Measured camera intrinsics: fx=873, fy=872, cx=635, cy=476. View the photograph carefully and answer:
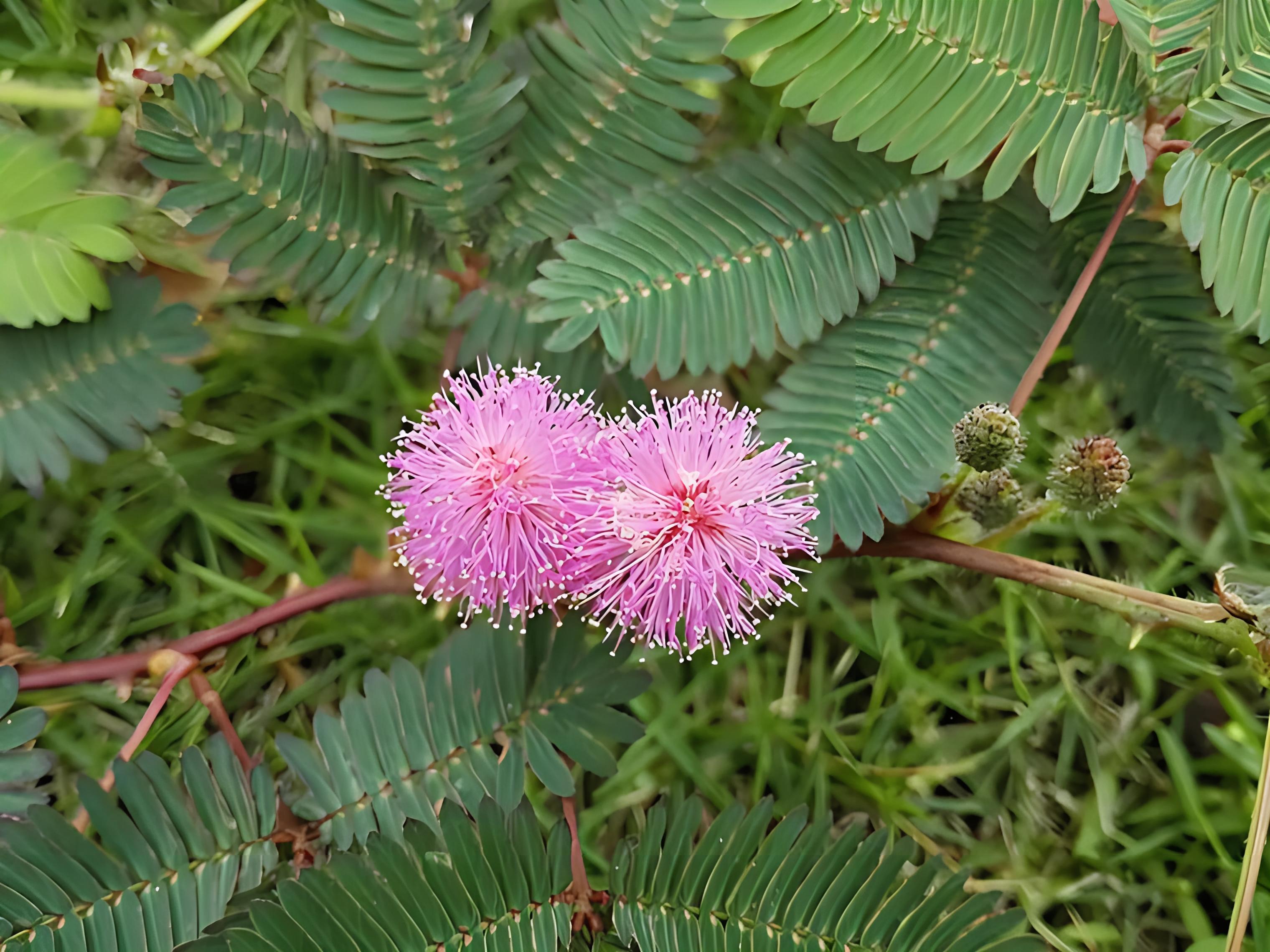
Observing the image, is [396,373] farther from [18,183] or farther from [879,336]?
[879,336]

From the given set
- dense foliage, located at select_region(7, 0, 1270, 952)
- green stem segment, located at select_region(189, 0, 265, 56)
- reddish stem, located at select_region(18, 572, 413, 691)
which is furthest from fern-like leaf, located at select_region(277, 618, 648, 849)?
green stem segment, located at select_region(189, 0, 265, 56)

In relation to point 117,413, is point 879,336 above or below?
below

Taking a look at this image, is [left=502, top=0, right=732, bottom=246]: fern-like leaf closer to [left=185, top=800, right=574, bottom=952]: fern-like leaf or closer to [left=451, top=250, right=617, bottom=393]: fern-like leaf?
[left=451, top=250, right=617, bottom=393]: fern-like leaf

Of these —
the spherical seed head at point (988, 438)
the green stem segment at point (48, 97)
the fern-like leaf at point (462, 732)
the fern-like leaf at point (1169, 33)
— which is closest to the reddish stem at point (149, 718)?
the fern-like leaf at point (462, 732)

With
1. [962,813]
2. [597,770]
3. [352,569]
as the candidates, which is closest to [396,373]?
[352,569]

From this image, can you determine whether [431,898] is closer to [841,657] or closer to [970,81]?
[841,657]

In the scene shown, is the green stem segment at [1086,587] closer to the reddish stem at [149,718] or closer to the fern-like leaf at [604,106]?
the fern-like leaf at [604,106]
